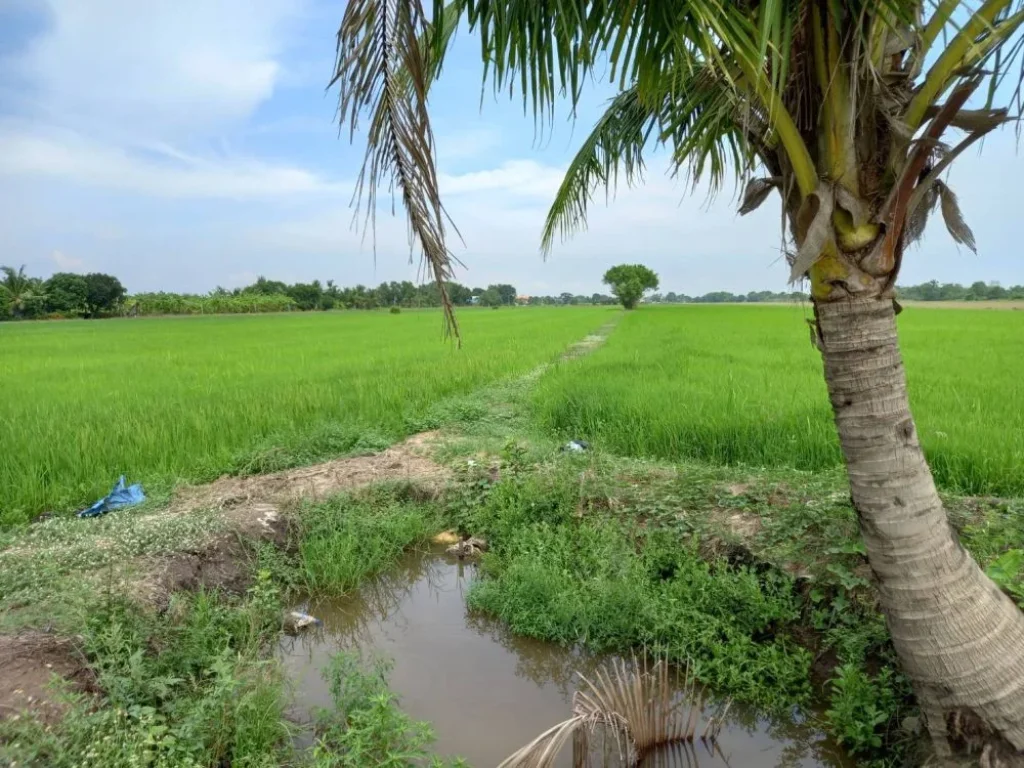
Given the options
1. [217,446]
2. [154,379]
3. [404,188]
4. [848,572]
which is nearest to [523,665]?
[848,572]

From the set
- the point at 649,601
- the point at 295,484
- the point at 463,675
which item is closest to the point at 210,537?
the point at 295,484

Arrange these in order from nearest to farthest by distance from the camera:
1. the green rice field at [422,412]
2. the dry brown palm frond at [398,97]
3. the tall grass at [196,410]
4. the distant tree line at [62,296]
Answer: the dry brown palm frond at [398,97]
the green rice field at [422,412]
the tall grass at [196,410]
the distant tree line at [62,296]

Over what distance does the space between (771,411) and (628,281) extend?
5413 cm

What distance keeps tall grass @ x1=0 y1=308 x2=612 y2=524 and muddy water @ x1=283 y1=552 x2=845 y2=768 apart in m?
2.17

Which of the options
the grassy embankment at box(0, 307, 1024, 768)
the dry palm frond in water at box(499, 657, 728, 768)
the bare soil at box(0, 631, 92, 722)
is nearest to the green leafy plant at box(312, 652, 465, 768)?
the grassy embankment at box(0, 307, 1024, 768)

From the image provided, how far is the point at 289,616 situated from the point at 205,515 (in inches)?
36.9

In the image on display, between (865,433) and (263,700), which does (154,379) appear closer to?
(263,700)

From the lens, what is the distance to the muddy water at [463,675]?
2.33 m

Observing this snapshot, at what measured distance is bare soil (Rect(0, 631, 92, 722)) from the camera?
1993mm

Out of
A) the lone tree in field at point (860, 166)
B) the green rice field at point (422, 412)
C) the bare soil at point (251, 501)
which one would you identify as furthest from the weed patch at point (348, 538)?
the lone tree in field at point (860, 166)

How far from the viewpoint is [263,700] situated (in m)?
2.20

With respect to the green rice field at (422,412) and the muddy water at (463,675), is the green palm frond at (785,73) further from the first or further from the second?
the green rice field at (422,412)

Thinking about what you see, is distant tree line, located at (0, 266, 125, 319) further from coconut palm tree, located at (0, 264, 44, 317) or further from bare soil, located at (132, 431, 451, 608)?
bare soil, located at (132, 431, 451, 608)

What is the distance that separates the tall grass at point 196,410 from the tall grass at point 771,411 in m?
1.83
